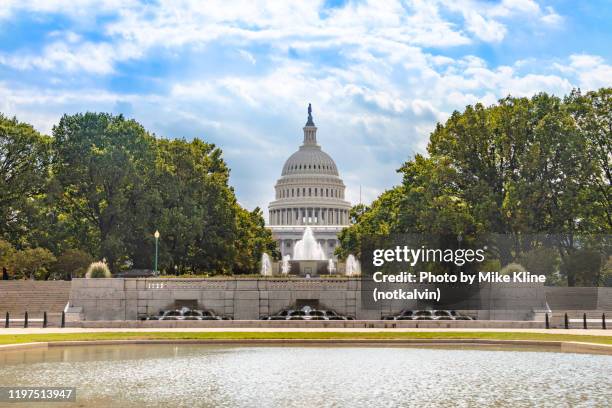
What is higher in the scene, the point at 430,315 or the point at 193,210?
the point at 193,210

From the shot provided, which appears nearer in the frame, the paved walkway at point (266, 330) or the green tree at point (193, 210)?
the paved walkway at point (266, 330)

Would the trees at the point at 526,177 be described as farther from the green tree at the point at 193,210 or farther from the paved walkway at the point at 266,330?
the paved walkway at the point at 266,330

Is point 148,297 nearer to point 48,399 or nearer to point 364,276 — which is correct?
point 364,276

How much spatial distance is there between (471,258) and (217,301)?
1731cm

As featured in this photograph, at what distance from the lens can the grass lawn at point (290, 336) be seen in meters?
33.9

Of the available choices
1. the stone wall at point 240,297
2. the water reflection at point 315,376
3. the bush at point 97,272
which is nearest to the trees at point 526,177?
the stone wall at point 240,297

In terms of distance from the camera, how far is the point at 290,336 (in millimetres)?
35312

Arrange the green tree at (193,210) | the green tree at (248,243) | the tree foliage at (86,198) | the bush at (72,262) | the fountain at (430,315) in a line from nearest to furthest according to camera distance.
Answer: the fountain at (430,315), the bush at (72,262), the tree foliage at (86,198), the green tree at (193,210), the green tree at (248,243)

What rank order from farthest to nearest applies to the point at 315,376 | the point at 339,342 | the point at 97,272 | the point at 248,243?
1. the point at 248,243
2. the point at 97,272
3. the point at 339,342
4. the point at 315,376

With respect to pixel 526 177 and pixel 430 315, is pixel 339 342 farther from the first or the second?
pixel 526 177

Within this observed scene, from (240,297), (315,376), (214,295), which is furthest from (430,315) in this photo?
(315,376)

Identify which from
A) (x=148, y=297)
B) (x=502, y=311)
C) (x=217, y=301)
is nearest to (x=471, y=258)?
(x=502, y=311)

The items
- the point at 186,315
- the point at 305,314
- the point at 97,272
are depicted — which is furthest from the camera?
the point at 97,272

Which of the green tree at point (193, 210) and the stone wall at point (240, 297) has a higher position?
the green tree at point (193, 210)
